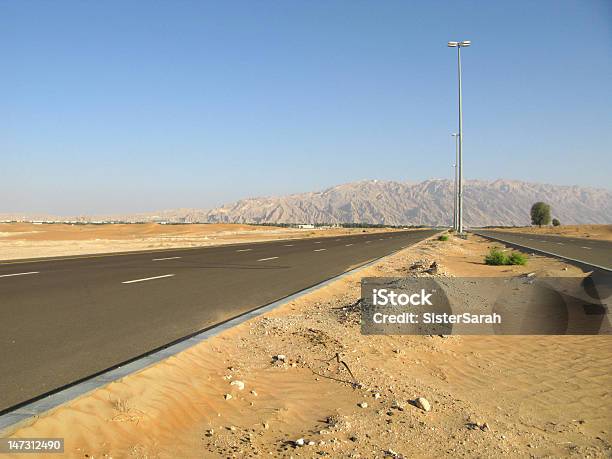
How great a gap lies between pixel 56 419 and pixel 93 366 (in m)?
1.64

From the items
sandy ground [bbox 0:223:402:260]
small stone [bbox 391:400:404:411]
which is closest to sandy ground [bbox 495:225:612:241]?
sandy ground [bbox 0:223:402:260]

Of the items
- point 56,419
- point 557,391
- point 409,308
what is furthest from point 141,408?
point 409,308

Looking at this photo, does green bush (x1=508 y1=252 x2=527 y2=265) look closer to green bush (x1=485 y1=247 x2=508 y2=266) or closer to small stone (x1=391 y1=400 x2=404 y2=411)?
green bush (x1=485 y1=247 x2=508 y2=266)

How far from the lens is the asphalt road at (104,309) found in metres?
5.35

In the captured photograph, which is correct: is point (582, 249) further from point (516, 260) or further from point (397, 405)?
point (397, 405)

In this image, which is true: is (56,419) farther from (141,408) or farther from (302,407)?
(302,407)

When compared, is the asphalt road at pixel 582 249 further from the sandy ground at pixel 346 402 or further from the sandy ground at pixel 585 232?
the sandy ground at pixel 585 232

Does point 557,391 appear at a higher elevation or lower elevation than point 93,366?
lower

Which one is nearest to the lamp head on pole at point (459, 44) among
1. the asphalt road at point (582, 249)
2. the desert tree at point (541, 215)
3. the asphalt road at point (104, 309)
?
the asphalt road at point (582, 249)

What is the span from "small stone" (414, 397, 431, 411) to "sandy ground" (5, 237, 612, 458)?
0.06 m

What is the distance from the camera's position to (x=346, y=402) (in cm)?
461

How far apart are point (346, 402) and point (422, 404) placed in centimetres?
71

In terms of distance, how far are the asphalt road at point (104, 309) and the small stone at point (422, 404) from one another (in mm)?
3311

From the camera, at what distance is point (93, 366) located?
209 inches
